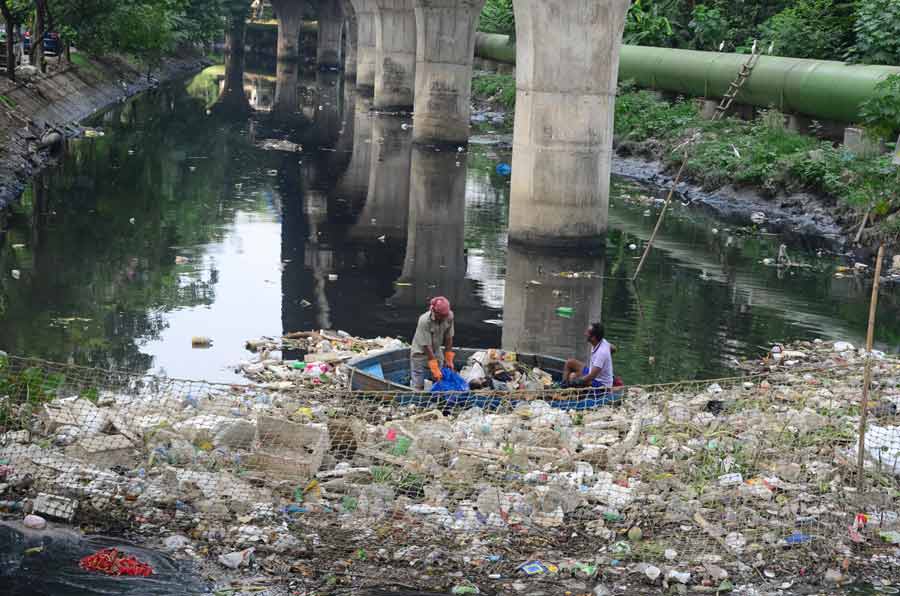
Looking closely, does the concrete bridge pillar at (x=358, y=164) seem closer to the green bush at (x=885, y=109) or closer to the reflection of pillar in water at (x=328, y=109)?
the reflection of pillar in water at (x=328, y=109)

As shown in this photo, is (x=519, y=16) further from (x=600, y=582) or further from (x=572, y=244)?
(x=600, y=582)

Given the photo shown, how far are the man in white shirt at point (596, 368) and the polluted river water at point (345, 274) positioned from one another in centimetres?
257

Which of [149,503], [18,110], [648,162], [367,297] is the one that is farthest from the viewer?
[648,162]

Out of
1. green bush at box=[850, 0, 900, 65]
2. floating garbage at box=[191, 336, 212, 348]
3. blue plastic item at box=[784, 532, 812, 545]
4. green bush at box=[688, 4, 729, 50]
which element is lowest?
blue plastic item at box=[784, 532, 812, 545]

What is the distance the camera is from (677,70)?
39.5 m

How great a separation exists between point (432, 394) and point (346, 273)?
31.2ft

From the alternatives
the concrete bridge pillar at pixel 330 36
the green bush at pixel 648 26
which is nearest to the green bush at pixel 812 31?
the green bush at pixel 648 26

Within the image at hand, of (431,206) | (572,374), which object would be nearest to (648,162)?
(431,206)

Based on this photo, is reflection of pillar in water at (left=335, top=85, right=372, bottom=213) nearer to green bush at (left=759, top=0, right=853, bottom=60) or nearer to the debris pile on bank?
green bush at (left=759, top=0, right=853, bottom=60)

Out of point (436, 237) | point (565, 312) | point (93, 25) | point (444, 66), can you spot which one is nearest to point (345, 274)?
point (565, 312)

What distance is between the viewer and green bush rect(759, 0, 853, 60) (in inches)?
1377

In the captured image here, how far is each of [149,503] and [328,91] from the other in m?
59.4

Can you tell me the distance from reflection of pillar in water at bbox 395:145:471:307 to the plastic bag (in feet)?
20.8

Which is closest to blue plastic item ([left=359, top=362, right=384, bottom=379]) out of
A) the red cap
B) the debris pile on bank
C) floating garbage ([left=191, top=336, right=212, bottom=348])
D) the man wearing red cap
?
the debris pile on bank
